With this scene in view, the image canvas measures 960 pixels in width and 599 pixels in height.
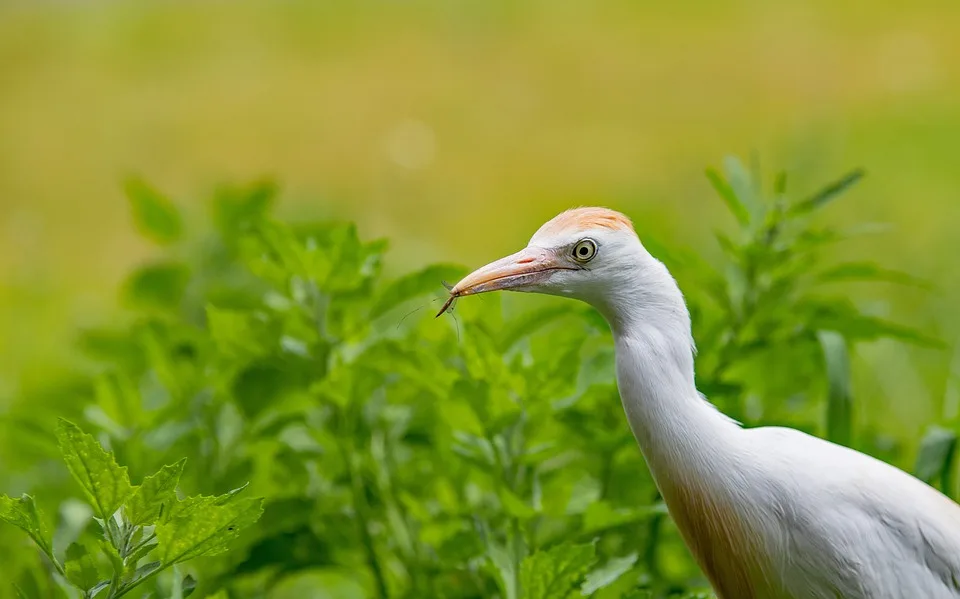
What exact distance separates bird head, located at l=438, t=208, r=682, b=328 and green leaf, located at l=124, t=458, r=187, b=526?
0.25 metres

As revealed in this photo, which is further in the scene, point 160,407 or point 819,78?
point 819,78

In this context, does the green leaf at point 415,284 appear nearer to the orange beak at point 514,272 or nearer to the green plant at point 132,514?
the orange beak at point 514,272

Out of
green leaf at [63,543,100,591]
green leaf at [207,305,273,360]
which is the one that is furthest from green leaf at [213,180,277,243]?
green leaf at [63,543,100,591]

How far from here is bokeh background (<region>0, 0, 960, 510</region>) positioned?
10.3ft

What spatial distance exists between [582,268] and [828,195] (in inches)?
16.8

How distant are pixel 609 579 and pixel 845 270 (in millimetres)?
430

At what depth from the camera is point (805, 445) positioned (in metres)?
0.98

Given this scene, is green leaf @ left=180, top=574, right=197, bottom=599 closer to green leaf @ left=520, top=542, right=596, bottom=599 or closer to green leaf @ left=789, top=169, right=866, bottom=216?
green leaf @ left=520, top=542, right=596, bottom=599

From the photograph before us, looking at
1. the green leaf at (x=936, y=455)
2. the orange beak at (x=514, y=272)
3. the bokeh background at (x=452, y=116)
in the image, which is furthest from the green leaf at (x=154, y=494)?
the bokeh background at (x=452, y=116)

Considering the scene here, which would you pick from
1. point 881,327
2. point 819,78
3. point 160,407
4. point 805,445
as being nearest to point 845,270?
point 881,327

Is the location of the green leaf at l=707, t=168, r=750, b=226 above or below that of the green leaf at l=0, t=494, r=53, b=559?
above

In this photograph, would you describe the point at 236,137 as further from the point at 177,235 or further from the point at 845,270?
the point at 845,270

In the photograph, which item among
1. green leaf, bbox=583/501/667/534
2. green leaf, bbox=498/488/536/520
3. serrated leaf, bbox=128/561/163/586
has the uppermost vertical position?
serrated leaf, bbox=128/561/163/586

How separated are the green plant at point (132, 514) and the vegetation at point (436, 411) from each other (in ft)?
0.53
